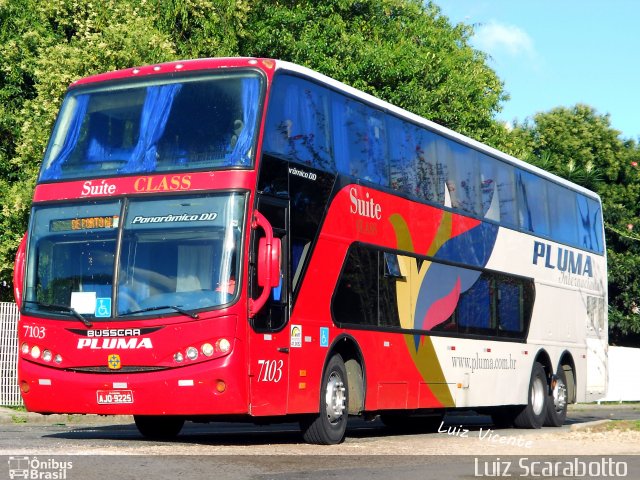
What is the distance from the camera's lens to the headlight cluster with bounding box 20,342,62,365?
13.5 metres

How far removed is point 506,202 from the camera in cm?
2141

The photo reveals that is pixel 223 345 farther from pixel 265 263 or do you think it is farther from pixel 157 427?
pixel 157 427

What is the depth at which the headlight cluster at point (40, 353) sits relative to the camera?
13.5 meters

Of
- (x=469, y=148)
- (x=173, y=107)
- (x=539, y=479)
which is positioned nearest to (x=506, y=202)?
(x=469, y=148)

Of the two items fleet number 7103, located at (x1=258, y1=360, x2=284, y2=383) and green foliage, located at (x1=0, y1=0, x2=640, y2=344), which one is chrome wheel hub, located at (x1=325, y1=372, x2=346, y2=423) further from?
green foliage, located at (x1=0, y1=0, x2=640, y2=344)

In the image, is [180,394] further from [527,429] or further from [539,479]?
[527,429]

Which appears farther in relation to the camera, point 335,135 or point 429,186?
point 429,186

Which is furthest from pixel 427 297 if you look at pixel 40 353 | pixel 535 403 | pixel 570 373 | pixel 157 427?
pixel 570 373

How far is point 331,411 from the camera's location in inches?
582

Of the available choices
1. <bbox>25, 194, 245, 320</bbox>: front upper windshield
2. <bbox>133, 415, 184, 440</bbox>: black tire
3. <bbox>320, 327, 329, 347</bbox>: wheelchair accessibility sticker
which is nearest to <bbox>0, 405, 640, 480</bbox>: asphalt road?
<bbox>133, 415, 184, 440</bbox>: black tire

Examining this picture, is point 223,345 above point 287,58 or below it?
below

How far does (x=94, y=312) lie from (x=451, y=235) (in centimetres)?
724

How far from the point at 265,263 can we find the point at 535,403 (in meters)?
11.0

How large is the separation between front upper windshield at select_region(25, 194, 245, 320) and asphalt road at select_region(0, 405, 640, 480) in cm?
163
